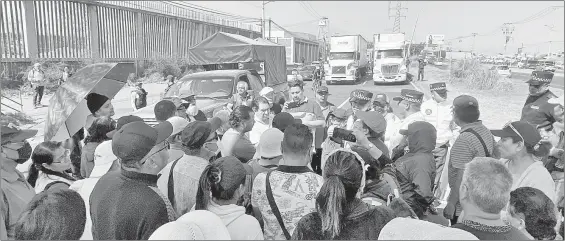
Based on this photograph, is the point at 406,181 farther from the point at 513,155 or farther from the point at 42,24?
the point at 42,24

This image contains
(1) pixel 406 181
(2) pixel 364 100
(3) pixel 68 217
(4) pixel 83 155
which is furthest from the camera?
(2) pixel 364 100

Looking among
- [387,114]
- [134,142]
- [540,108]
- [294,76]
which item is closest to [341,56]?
[294,76]

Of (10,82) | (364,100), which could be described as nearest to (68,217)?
(364,100)

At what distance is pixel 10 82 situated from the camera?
16828mm

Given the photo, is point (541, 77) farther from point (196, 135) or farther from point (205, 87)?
point (205, 87)

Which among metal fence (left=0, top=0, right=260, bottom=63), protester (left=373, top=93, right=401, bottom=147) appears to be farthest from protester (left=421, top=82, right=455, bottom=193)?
metal fence (left=0, top=0, right=260, bottom=63)

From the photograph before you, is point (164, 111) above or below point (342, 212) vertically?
above

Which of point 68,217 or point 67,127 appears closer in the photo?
point 68,217

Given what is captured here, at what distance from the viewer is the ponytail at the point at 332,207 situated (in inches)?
72.0

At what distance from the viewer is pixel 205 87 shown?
327 inches

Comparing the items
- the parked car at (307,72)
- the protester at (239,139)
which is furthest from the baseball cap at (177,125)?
the parked car at (307,72)

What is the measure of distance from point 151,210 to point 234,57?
33.9 ft

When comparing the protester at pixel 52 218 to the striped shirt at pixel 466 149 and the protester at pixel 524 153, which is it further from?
the protester at pixel 524 153

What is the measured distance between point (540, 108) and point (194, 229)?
4.35 metres
